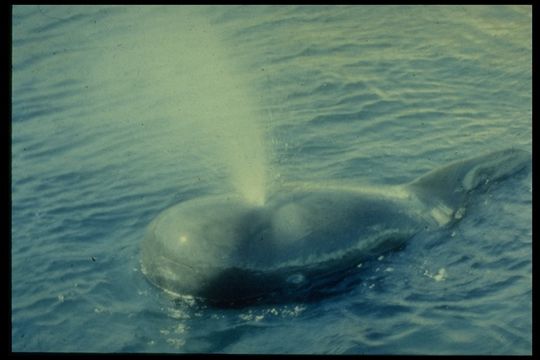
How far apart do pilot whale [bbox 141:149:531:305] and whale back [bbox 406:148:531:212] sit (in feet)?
0.69

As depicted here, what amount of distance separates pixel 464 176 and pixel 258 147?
3.82 metres

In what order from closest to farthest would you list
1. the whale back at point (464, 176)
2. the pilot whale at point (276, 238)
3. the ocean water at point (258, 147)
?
the ocean water at point (258, 147) → the pilot whale at point (276, 238) → the whale back at point (464, 176)

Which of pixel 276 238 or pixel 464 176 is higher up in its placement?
pixel 276 238

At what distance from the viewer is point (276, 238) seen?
6.01 m

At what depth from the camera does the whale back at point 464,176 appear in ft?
22.8

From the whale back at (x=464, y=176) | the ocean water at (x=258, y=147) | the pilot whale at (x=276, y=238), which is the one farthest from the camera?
the whale back at (x=464, y=176)

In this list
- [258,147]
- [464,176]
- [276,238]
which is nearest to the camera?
[276,238]

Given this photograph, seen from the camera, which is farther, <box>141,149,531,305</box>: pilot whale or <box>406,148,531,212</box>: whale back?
<box>406,148,531,212</box>: whale back

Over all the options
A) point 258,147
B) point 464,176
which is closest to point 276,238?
point 464,176

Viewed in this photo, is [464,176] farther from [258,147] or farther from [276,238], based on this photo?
[258,147]

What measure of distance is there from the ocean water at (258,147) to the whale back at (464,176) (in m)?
0.17

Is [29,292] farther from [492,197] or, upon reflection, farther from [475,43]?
[475,43]

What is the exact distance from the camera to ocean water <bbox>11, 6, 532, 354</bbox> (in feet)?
18.6

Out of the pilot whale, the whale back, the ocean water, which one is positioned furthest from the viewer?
the whale back
